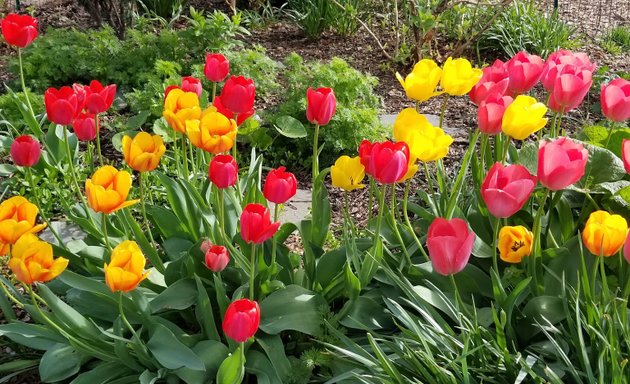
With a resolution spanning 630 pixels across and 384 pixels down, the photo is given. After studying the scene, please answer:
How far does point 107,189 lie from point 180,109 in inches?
15.2

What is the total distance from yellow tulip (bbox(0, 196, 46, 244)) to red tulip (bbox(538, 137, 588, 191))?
3.89 ft

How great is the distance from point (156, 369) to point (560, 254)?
1143 mm

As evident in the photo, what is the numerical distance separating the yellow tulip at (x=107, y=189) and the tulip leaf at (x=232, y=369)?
45cm

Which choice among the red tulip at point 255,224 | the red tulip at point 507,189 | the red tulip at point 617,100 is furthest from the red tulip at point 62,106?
the red tulip at point 617,100

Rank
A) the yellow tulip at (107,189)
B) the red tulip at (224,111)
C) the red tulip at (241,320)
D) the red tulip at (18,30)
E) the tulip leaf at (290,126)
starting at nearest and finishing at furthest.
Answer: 1. the red tulip at (241,320)
2. the yellow tulip at (107,189)
3. the red tulip at (224,111)
4. the red tulip at (18,30)
5. the tulip leaf at (290,126)

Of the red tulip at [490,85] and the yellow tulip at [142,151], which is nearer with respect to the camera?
the yellow tulip at [142,151]

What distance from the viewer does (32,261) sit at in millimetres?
1842

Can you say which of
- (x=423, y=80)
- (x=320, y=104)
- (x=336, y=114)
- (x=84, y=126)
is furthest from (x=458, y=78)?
(x=336, y=114)

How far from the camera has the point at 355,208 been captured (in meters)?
3.49

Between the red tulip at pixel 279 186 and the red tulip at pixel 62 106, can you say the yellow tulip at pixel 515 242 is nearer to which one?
the red tulip at pixel 279 186

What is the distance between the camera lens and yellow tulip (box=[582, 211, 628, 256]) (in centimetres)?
183

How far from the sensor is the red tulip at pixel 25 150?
86.2 inches

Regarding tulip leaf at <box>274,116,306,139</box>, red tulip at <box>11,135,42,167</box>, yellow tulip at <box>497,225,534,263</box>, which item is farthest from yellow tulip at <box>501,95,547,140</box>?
tulip leaf at <box>274,116,306,139</box>

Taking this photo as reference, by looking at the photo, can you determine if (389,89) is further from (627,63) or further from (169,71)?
(627,63)
